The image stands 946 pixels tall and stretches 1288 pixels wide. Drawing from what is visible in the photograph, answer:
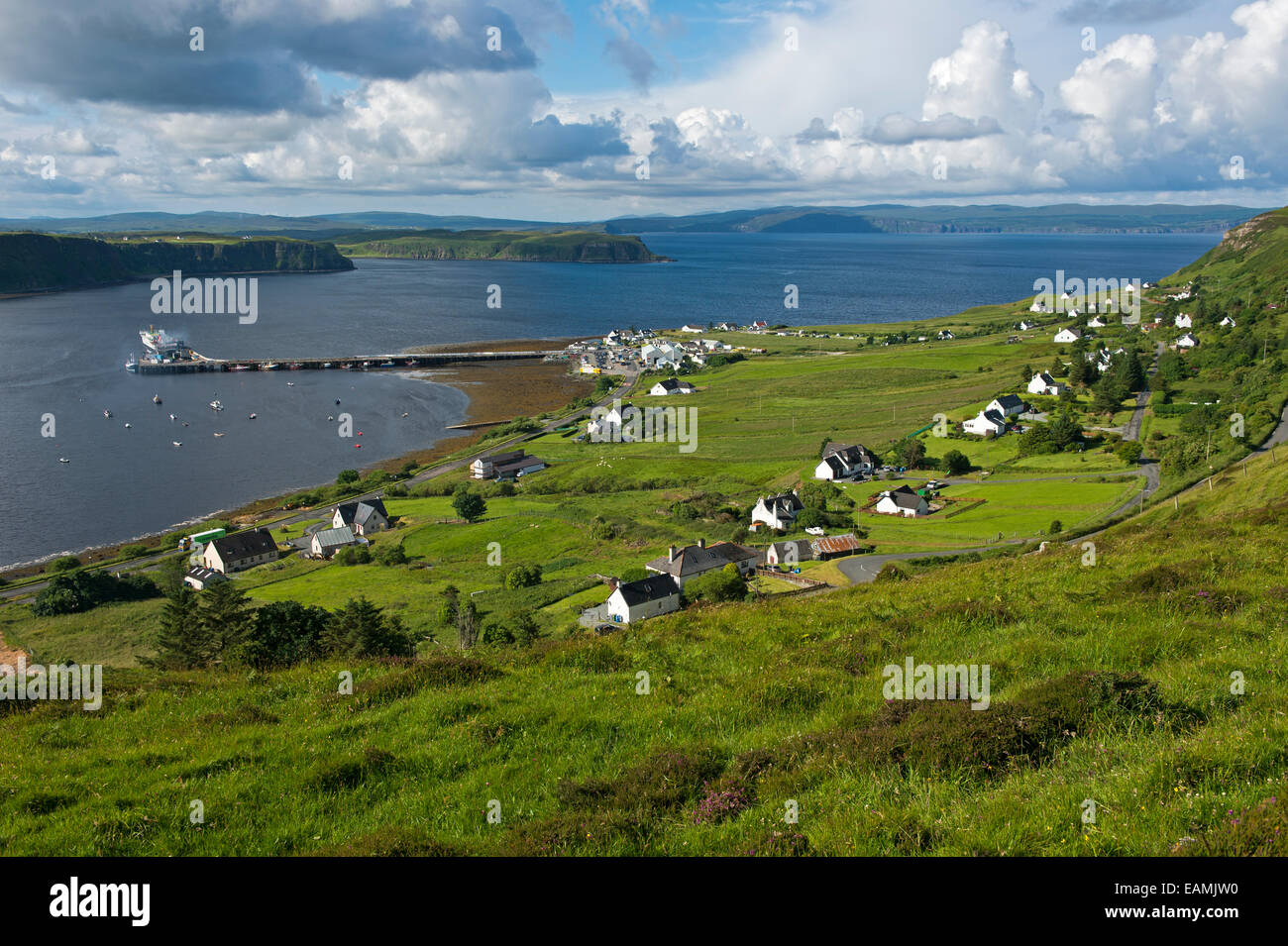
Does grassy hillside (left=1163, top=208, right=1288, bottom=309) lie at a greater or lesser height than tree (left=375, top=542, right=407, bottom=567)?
greater

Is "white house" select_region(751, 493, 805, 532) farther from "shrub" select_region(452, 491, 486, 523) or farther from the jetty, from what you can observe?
the jetty

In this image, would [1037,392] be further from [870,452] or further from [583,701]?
[583,701]

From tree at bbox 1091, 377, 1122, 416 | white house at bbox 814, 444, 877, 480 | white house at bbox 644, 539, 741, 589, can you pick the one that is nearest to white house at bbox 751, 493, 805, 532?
white house at bbox 814, 444, 877, 480

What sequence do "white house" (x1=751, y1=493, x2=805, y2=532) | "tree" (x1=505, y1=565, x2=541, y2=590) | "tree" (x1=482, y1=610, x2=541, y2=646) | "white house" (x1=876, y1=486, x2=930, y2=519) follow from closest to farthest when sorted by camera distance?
"tree" (x1=482, y1=610, x2=541, y2=646) → "tree" (x1=505, y1=565, x2=541, y2=590) → "white house" (x1=876, y1=486, x2=930, y2=519) → "white house" (x1=751, y1=493, x2=805, y2=532)

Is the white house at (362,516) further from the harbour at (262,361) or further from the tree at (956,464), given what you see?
the harbour at (262,361)

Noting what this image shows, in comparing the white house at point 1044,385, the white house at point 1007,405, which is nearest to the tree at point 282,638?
the white house at point 1007,405
